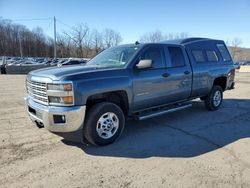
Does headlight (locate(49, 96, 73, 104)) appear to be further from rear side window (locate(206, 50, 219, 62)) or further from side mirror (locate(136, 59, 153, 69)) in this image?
rear side window (locate(206, 50, 219, 62))

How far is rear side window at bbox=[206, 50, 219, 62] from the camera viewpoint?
734 centimetres

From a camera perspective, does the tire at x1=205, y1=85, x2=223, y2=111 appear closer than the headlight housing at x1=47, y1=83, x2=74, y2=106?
No

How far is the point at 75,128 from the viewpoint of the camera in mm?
4215

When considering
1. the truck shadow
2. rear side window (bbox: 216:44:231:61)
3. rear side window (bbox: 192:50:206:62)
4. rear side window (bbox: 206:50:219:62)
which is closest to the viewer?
the truck shadow

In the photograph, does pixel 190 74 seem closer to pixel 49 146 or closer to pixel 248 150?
pixel 248 150

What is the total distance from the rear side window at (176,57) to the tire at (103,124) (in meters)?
2.05

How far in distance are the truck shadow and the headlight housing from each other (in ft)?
3.17

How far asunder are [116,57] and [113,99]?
1.07 metres

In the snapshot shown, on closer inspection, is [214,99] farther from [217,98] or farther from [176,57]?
[176,57]

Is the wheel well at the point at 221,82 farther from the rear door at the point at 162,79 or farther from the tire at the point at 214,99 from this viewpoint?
the rear door at the point at 162,79

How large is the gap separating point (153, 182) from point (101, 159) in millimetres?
1071

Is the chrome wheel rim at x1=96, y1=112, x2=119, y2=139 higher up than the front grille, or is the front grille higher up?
the front grille

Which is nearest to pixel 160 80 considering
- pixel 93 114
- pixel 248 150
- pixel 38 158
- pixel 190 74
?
pixel 190 74

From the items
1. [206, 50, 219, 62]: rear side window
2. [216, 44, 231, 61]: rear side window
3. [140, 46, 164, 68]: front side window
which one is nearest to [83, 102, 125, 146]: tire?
[140, 46, 164, 68]: front side window
